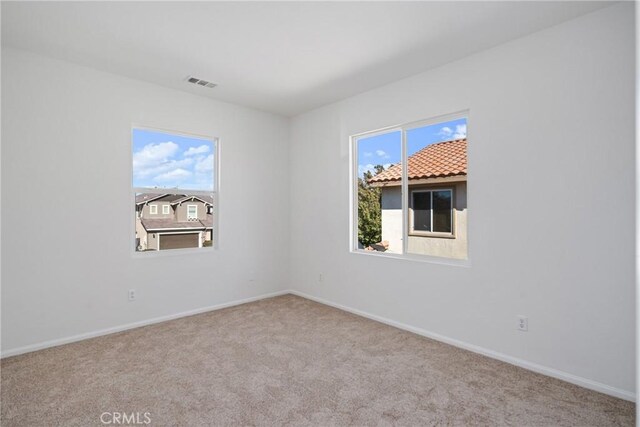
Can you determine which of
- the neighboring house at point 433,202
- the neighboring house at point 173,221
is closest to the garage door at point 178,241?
the neighboring house at point 173,221

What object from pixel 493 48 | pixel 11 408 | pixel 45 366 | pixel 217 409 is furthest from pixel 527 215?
pixel 45 366

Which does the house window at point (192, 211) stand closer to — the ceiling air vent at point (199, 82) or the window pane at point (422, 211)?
the ceiling air vent at point (199, 82)

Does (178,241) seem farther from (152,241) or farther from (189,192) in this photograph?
(189,192)

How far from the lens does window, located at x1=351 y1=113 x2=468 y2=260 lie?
323cm

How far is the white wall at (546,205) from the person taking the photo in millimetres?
2256

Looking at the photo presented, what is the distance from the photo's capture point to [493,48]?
2.86 meters

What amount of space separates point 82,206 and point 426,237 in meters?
3.46

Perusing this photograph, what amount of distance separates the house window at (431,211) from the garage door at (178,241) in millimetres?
2633

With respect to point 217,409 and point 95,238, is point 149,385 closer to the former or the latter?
point 217,409

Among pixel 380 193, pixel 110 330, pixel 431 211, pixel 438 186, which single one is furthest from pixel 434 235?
pixel 110 330

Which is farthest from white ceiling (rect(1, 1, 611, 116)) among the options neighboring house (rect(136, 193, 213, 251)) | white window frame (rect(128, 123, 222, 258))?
neighboring house (rect(136, 193, 213, 251))

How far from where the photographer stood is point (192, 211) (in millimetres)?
4121
